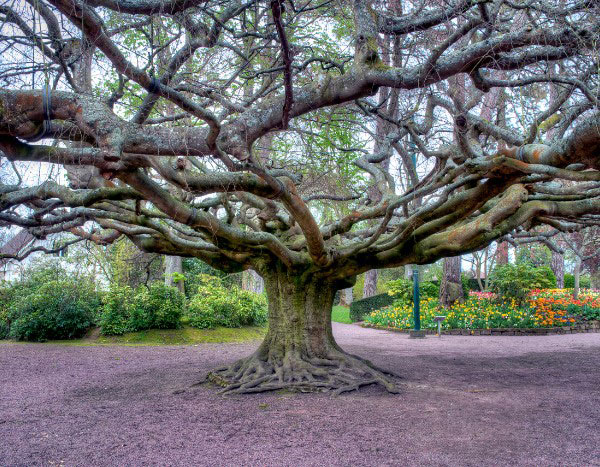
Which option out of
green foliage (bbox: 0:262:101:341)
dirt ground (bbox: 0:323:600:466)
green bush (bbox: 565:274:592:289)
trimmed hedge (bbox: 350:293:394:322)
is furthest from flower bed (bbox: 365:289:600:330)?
green bush (bbox: 565:274:592:289)

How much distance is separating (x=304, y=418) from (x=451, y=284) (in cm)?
1409

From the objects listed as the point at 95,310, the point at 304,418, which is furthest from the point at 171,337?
the point at 304,418

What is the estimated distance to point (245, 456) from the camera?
4.43 metres

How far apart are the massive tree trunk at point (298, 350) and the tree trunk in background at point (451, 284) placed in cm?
1106

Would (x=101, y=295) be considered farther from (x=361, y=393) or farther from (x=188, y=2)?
(x=188, y=2)

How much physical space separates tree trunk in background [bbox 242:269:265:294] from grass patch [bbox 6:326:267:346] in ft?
33.7

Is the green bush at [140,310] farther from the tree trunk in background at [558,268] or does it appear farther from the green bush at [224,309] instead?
the tree trunk in background at [558,268]

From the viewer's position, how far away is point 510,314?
1586cm

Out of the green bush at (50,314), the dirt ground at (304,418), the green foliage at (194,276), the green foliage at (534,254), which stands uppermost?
the green foliage at (534,254)

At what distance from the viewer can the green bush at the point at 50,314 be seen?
44.3 feet

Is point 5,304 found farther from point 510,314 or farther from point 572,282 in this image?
point 572,282

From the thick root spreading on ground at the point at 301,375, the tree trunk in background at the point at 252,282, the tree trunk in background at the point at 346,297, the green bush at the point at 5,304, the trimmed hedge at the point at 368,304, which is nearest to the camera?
the thick root spreading on ground at the point at 301,375

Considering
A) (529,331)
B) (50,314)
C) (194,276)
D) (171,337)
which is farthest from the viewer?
(194,276)

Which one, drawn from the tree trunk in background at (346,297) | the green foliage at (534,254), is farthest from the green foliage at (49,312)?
the tree trunk in background at (346,297)
